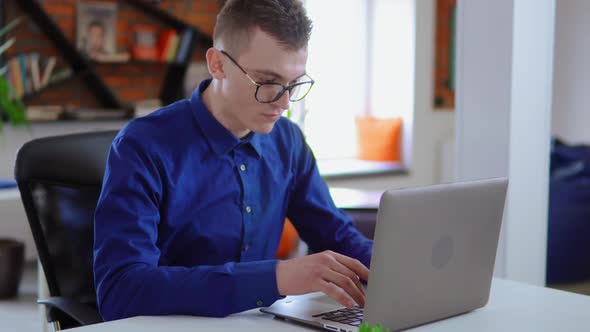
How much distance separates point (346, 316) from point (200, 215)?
0.48 metres

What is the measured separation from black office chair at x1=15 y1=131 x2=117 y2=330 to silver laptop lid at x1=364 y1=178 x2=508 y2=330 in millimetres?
808

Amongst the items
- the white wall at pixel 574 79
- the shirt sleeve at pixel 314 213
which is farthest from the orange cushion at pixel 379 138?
the shirt sleeve at pixel 314 213

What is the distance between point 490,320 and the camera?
147cm

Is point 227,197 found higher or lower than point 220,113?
lower

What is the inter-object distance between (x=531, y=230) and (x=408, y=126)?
3649 mm

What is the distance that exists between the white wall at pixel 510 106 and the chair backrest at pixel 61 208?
4.09ft

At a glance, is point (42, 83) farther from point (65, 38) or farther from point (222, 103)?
point (222, 103)

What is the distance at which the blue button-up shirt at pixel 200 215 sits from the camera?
56.7 inches

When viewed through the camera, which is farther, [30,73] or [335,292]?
[30,73]

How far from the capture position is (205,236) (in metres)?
1.76

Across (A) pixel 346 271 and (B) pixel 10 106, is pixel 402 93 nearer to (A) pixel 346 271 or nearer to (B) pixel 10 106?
(B) pixel 10 106

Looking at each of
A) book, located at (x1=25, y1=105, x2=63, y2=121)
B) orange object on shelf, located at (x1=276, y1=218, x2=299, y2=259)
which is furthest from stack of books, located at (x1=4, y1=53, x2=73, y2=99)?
orange object on shelf, located at (x1=276, y1=218, x2=299, y2=259)

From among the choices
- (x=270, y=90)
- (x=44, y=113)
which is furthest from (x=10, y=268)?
(x=270, y=90)

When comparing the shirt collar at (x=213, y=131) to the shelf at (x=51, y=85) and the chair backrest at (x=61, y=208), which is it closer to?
the chair backrest at (x=61, y=208)
